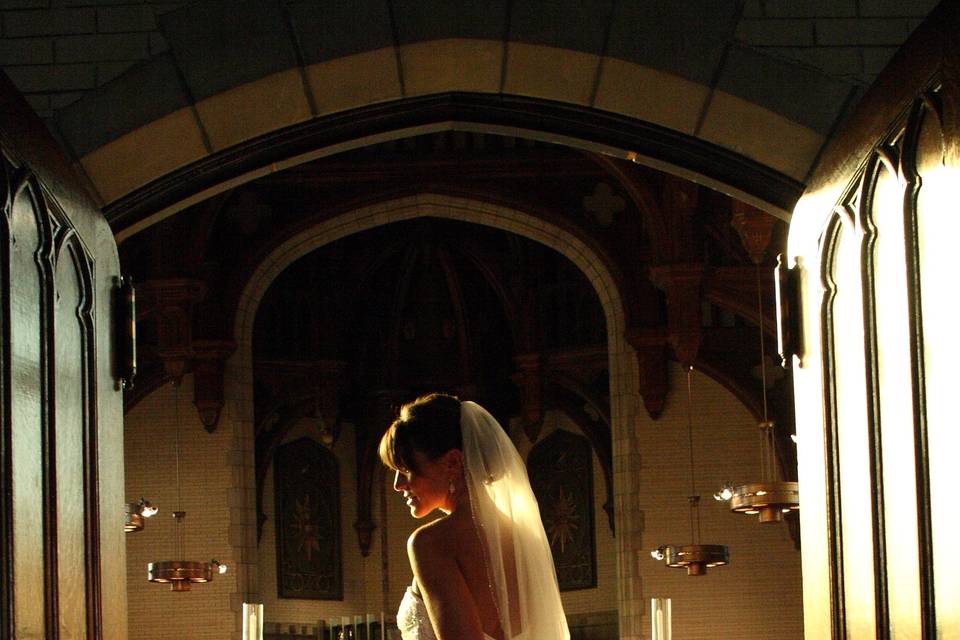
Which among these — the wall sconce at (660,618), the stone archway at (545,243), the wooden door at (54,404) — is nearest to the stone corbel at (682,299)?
the stone archway at (545,243)

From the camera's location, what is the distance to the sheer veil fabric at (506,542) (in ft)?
12.9

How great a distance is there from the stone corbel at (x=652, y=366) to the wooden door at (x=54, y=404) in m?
9.63

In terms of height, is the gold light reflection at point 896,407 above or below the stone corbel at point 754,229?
below

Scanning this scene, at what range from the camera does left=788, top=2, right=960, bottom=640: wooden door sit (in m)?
2.75

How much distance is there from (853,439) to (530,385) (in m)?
12.5

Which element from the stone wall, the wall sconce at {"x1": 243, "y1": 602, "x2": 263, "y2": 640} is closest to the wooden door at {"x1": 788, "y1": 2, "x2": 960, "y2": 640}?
the wall sconce at {"x1": 243, "y1": 602, "x2": 263, "y2": 640}

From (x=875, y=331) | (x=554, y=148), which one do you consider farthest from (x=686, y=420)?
(x=875, y=331)

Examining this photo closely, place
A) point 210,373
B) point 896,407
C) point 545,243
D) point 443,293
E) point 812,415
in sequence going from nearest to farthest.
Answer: point 896,407 < point 812,415 < point 210,373 < point 545,243 < point 443,293

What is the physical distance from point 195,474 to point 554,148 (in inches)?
162

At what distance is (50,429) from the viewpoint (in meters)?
3.42

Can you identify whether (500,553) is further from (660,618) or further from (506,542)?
(660,618)

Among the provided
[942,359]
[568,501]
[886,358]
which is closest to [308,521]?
[568,501]

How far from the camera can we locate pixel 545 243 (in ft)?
45.6

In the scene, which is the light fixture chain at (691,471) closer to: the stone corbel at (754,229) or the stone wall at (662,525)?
the stone wall at (662,525)
